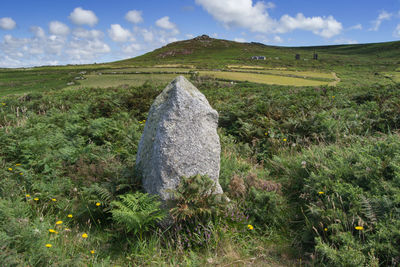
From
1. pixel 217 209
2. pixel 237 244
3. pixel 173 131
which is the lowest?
pixel 237 244

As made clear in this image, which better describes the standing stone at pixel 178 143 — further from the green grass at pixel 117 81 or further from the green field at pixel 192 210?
the green grass at pixel 117 81

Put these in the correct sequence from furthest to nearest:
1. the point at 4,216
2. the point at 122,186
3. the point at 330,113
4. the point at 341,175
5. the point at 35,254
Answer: the point at 330,113 < the point at 341,175 < the point at 122,186 < the point at 4,216 < the point at 35,254

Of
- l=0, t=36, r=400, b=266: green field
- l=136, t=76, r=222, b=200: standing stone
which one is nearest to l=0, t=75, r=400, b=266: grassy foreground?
l=0, t=36, r=400, b=266: green field

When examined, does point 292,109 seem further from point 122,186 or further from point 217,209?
point 122,186

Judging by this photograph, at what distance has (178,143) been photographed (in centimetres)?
432

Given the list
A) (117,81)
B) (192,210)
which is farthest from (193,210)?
(117,81)

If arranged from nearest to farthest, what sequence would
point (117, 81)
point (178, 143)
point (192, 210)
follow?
point (192, 210) → point (178, 143) → point (117, 81)

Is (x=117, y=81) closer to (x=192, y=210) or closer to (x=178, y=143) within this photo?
(x=178, y=143)

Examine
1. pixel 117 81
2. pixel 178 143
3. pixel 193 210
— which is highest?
pixel 117 81

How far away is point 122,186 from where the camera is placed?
4.32 metres

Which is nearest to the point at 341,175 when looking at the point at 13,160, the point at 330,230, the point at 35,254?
the point at 330,230

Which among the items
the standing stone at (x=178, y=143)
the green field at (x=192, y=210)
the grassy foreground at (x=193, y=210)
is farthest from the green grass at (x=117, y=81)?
the standing stone at (x=178, y=143)

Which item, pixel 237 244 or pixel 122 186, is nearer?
pixel 237 244

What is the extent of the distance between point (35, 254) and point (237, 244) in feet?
8.45
